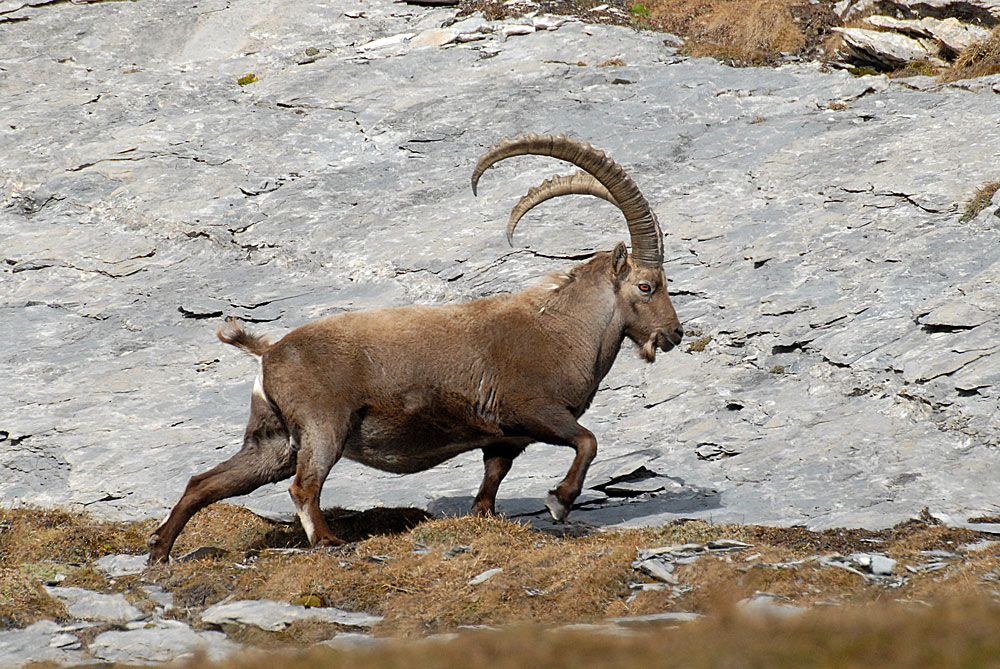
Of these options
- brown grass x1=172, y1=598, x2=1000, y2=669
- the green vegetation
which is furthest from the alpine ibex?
the green vegetation

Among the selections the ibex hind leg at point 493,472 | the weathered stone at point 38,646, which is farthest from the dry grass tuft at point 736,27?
the weathered stone at point 38,646

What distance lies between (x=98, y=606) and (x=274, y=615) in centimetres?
142

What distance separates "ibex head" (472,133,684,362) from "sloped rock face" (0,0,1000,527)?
1714 mm

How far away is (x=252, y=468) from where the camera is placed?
10.1 m

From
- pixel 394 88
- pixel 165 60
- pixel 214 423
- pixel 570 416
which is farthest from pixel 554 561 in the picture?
pixel 165 60

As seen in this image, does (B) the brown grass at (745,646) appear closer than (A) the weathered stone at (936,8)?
Yes

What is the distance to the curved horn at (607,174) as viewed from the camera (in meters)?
11.2

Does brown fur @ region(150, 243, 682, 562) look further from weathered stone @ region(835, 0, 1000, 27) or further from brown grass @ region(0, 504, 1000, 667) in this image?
weathered stone @ region(835, 0, 1000, 27)

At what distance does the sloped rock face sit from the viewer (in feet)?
40.3

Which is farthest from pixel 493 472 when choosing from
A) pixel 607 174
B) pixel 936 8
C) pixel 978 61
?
pixel 936 8

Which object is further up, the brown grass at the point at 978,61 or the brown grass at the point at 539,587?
the brown grass at the point at 978,61

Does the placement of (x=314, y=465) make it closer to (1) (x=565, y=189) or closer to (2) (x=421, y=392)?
(2) (x=421, y=392)

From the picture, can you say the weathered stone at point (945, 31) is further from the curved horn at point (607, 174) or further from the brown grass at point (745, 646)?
the brown grass at point (745, 646)

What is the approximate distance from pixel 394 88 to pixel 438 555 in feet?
54.7
